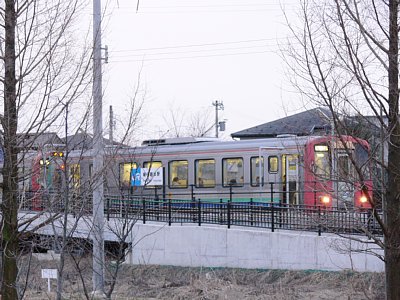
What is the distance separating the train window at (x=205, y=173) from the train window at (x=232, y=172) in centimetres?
56

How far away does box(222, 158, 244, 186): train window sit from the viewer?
26.6 m

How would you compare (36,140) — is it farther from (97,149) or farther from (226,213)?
(226,213)

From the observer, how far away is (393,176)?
7.69 metres

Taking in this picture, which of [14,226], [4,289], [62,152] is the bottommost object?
[4,289]

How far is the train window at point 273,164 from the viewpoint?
25.8 m

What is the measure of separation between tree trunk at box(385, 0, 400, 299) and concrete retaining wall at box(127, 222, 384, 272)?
29.7 ft

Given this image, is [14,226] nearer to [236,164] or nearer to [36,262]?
[36,262]

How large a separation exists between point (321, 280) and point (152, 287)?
16.4ft

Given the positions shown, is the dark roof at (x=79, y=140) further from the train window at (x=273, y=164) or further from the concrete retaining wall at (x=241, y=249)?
the train window at (x=273, y=164)

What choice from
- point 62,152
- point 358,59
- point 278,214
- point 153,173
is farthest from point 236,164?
point 358,59

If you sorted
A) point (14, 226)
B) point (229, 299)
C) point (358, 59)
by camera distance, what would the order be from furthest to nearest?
point (229, 299) < point (14, 226) < point (358, 59)

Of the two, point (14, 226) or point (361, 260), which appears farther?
point (361, 260)

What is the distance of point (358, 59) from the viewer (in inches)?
311

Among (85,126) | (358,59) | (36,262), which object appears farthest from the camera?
(36,262)
